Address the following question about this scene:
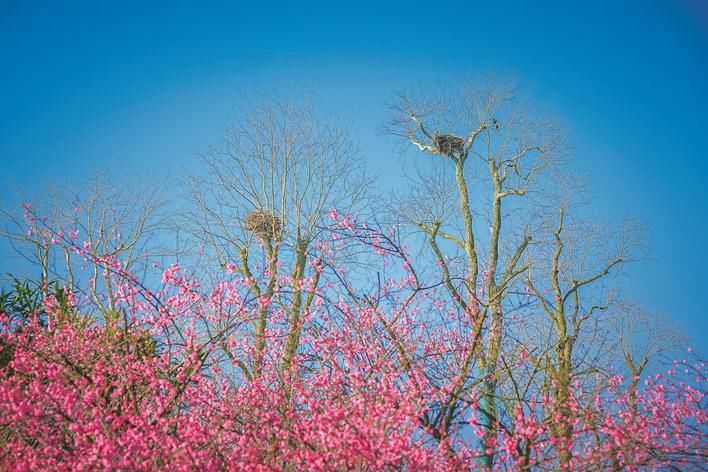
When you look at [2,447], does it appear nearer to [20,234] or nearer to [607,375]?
[607,375]

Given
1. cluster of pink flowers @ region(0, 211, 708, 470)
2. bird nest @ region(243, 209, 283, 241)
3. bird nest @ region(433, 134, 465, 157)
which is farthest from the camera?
bird nest @ region(433, 134, 465, 157)

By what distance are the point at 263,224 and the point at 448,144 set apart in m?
3.91

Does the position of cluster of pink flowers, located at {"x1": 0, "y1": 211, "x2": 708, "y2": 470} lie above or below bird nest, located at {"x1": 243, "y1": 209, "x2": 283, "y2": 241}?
below

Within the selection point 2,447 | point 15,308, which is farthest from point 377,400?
point 15,308

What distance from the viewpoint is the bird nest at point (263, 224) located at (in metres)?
8.88

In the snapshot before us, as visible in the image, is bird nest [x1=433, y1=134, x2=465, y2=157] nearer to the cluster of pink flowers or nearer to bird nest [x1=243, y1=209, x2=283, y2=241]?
bird nest [x1=243, y1=209, x2=283, y2=241]

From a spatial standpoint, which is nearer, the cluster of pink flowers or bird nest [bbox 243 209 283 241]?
the cluster of pink flowers

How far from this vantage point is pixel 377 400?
153 inches

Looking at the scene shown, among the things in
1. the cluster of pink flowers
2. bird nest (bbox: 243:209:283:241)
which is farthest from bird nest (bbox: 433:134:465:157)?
the cluster of pink flowers

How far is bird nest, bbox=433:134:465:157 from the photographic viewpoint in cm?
942

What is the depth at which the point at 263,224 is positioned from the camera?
8.99 meters

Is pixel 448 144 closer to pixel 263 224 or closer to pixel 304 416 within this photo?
pixel 263 224

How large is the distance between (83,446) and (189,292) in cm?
234

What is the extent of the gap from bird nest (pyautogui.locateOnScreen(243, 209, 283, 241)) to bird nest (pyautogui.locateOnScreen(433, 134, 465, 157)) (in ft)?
11.3
